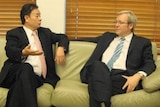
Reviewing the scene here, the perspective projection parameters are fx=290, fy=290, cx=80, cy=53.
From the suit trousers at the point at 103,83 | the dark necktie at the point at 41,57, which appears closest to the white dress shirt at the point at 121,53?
the suit trousers at the point at 103,83

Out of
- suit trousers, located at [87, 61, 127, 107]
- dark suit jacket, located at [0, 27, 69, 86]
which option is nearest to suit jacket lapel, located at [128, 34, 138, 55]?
suit trousers, located at [87, 61, 127, 107]

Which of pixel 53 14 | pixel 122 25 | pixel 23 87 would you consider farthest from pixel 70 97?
pixel 53 14

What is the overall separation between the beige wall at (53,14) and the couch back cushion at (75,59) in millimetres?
364

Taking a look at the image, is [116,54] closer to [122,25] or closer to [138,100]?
[122,25]

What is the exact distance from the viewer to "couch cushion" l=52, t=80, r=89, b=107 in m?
2.58

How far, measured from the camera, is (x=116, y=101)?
2506mm

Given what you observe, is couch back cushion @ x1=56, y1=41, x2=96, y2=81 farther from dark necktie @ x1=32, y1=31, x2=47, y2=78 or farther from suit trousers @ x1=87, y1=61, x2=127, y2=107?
suit trousers @ x1=87, y1=61, x2=127, y2=107

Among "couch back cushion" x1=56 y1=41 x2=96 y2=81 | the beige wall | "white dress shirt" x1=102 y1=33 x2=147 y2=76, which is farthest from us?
the beige wall

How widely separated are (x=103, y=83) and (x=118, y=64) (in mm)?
Answer: 435

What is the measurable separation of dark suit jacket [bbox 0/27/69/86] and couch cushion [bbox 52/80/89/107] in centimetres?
26

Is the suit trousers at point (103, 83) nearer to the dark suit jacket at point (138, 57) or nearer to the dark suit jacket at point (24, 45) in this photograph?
the dark suit jacket at point (138, 57)

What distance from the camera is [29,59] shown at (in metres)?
2.88

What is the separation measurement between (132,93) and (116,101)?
6.3 inches

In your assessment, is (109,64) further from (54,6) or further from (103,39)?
(54,6)
